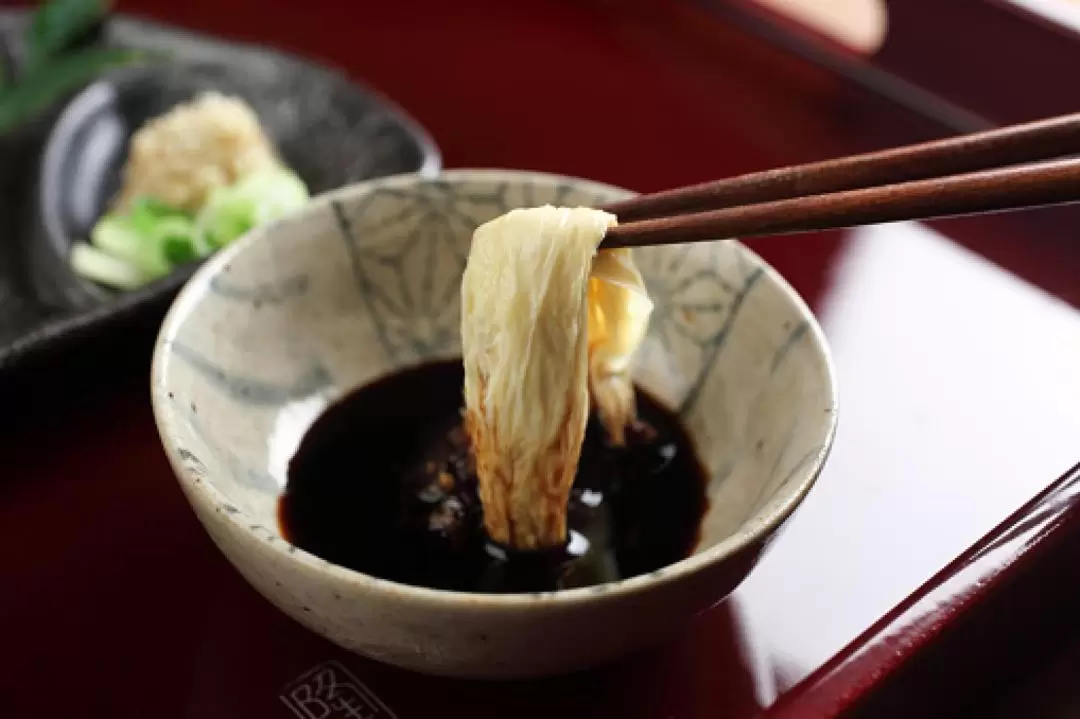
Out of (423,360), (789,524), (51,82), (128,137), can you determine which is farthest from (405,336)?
(51,82)

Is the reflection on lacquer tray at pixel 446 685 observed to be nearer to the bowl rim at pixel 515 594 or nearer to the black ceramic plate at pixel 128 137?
the bowl rim at pixel 515 594

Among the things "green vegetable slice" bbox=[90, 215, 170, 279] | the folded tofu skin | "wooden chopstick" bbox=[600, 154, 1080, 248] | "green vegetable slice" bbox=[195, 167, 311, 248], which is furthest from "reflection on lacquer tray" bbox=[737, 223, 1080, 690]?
"green vegetable slice" bbox=[90, 215, 170, 279]

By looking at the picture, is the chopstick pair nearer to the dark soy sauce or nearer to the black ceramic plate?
the dark soy sauce

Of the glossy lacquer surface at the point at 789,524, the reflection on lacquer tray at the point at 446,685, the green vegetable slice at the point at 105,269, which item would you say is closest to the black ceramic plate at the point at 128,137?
the green vegetable slice at the point at 105,269

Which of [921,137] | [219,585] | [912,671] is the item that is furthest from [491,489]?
[921,137]

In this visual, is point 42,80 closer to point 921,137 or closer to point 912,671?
point 921,137

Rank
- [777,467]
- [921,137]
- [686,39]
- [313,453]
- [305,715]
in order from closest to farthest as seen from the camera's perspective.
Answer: [305,715] < [777,467] < [313,453] < [921,137] < [686,39]
